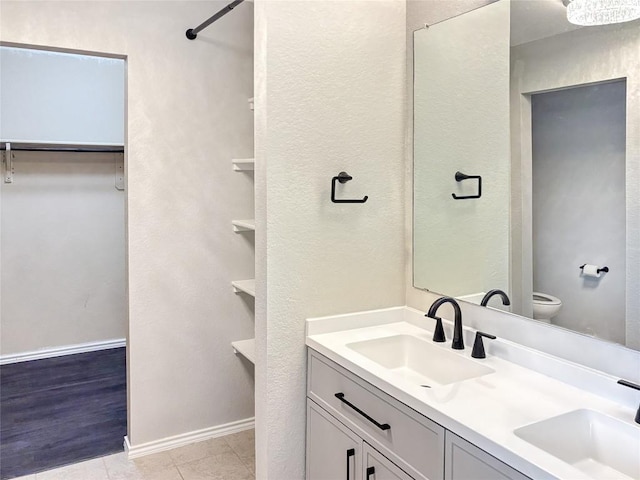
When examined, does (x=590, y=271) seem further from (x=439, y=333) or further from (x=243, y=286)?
(x=243, y=286)

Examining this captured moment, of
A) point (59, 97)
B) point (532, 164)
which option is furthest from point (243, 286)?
point (59, 97)

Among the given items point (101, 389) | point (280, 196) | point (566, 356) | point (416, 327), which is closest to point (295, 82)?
point (280, 196)

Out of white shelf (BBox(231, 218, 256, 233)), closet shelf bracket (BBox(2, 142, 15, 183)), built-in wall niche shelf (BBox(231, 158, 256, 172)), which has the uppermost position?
closet shelf bracket (BBox(2, 142, 15, 183))

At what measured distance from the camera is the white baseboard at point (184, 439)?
2734 millimetres

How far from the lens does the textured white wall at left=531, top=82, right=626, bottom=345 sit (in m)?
1.46

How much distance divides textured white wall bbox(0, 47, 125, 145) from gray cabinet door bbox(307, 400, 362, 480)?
331 cm

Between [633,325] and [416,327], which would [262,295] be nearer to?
[416,327]

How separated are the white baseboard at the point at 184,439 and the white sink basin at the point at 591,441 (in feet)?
6.44

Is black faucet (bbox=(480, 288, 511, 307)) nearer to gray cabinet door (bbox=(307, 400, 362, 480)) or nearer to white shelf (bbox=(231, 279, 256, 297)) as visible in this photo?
gray cabinet door (bbox=(307, 400, 362, 480))

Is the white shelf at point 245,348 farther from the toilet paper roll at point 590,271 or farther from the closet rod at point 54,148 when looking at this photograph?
the closet rod at point 54,148

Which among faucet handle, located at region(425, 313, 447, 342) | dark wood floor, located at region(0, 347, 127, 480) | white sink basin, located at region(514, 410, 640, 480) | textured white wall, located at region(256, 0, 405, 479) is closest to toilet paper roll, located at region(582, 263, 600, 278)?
white sink basin, located at region(514, 410, 640, 480)

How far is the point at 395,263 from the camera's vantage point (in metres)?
2.20

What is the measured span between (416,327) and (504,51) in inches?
44.3

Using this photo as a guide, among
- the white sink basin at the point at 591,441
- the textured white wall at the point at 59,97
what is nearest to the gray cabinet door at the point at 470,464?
the white sink basin at the point at 591,441
